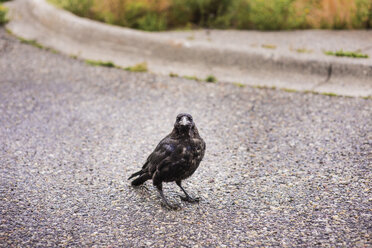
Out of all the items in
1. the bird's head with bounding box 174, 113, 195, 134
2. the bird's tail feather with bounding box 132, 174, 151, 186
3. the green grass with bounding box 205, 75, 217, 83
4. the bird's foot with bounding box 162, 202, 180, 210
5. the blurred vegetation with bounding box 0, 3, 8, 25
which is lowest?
the bird's foot with bounding box 162, 202, 180, 210

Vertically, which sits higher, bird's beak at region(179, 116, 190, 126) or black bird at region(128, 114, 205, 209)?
bird's beak at region(179, 116, 190, 126)

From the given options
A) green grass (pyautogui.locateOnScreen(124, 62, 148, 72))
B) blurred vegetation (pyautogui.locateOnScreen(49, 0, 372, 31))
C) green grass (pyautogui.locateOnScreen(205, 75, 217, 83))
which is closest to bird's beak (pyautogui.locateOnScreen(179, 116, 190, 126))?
green grass (pyautogui.locateOnScreen(205, 75, 217, 83))

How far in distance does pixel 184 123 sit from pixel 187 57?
11.9 feet

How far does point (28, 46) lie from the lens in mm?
7699

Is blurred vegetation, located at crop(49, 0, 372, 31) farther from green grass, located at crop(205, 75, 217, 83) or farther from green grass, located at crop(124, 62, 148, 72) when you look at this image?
green grass, located at crop(205, 75, 217, 83)

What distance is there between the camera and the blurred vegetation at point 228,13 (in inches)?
298

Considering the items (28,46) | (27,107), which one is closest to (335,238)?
(27,107)

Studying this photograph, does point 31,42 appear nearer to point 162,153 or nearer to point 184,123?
point 162,153

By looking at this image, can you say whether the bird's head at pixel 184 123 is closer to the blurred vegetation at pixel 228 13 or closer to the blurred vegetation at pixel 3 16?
the blurred vegetation at pixel 228 13

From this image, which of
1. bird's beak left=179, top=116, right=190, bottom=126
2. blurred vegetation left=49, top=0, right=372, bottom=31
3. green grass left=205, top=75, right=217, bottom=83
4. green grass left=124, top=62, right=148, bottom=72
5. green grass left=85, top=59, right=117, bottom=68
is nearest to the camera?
bird's beak left=179, top=116, right=190, bottom=126

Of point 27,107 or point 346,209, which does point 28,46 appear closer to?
point 27,107

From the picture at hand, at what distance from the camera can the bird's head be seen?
11.1 ft

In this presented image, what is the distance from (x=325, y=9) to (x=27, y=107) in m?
5.71

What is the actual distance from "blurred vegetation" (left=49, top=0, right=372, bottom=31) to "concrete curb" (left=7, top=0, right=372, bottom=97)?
54 cm
